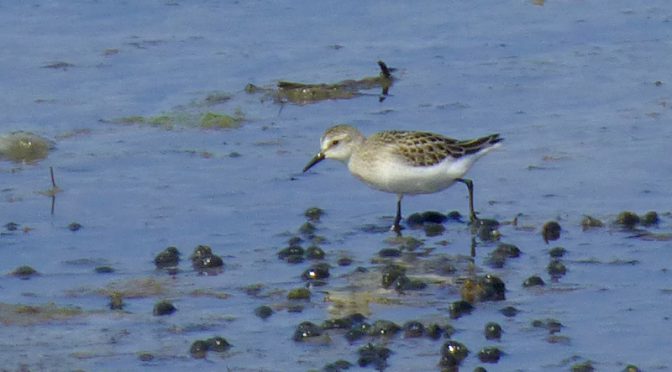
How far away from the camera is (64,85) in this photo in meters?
16.8

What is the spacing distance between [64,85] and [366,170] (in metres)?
4.83

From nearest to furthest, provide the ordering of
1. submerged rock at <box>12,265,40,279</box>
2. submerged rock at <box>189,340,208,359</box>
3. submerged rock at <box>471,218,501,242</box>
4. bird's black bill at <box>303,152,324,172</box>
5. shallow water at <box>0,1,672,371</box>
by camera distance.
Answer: submerged rock at <box>189,340,208,359</box> → shallow water at <box>0,1,672,371</box> → submerged rock at <box>12,265,40,279</box> → submerged rock at <box>471,218,501,242</box> → bird's black bill at <box>303,152,324,172</box>

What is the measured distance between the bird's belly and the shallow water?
291mm

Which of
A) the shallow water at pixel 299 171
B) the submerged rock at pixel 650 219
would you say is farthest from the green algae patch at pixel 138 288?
the submerged rock at pixel 650 219

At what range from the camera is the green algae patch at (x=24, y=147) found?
48.3 feet

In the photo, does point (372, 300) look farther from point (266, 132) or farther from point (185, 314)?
point (266, 132)

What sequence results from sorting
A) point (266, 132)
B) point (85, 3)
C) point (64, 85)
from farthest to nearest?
point (85, 3) → point (64, 85) → point (266, 132)

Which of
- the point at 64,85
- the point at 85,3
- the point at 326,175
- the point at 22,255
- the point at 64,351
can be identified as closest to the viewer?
the point at 64,351

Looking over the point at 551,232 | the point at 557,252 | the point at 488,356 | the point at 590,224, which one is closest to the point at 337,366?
the point at 488,356

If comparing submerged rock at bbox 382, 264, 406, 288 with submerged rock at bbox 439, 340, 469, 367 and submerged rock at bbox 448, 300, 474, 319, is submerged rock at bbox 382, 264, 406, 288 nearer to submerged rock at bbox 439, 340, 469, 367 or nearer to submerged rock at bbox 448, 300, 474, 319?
submerged rock at bbox 448, 300, 474, 319

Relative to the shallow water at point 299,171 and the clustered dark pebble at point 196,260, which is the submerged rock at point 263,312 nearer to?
the shallow water at point 299,171

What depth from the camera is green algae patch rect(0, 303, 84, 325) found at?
1062cm

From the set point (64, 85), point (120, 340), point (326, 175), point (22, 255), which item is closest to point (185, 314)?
point (120, 340)

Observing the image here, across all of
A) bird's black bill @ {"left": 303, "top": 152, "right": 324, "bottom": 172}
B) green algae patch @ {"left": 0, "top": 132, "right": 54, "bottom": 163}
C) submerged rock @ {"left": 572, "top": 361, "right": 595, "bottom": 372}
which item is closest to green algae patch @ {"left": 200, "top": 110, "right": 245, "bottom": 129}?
green algae patch @ {"left": 0, "top": 132, "right": 54, "bottom": 163}
